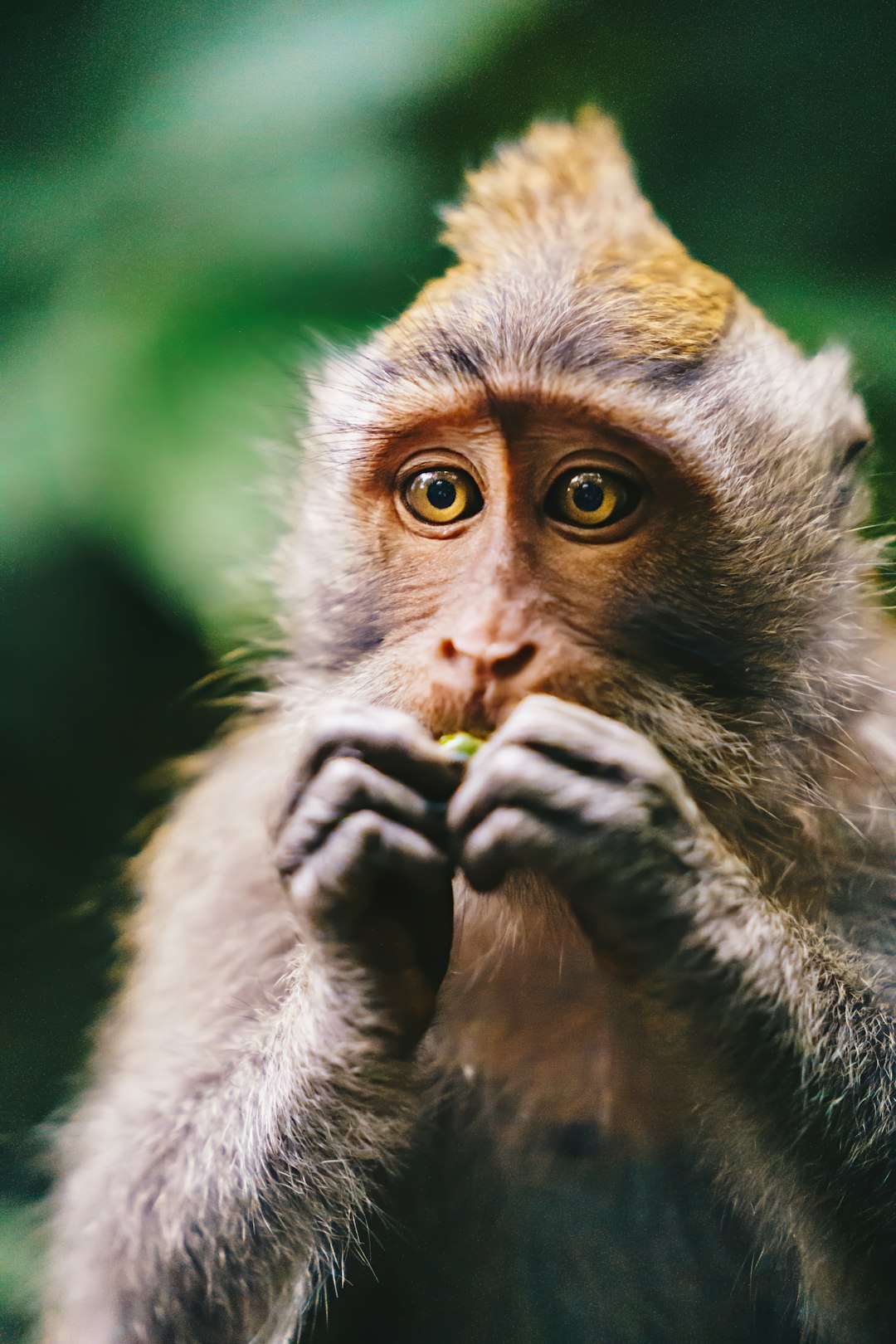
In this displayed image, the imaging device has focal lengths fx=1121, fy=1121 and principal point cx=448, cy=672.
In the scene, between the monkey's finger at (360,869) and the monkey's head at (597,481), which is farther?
the monkey's head at (597,481)

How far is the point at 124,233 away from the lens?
985mm

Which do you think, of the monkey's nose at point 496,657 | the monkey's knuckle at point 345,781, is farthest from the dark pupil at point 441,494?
the monkey's knuckle at point 345,781

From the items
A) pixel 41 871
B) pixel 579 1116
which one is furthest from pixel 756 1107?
pixel 41 871

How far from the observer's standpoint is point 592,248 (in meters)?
1.08

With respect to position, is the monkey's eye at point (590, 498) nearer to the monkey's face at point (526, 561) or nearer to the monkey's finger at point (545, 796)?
the monkey's face at point (526, 561)

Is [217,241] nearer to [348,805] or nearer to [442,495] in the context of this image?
[442,495]

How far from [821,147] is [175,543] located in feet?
2.08

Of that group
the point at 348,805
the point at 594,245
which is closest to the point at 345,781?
the point at 348,805

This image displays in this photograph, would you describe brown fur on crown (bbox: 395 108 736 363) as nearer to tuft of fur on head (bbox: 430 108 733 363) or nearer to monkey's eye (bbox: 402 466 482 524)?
tuft of fur on head (bbox: 430 108 733 363)

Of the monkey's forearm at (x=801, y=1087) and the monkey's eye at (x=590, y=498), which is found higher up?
the monkey's eye at (x=590, y=498)

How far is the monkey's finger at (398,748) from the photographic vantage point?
2.85 ft

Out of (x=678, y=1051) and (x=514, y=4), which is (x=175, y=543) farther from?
(x=678, y=1051)

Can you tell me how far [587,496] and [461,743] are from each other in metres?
0.28

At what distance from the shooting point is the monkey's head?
986 mm
